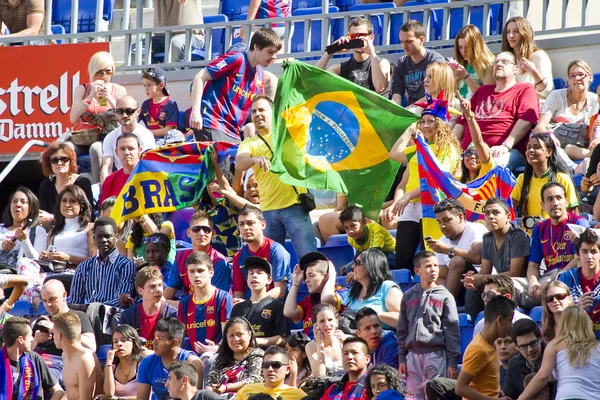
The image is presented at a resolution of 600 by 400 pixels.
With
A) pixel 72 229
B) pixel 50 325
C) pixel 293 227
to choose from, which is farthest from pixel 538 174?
pixel 72 229

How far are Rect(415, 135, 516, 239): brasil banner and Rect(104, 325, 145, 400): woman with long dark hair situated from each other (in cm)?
239

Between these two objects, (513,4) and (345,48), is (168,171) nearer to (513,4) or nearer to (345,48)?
(345,48)

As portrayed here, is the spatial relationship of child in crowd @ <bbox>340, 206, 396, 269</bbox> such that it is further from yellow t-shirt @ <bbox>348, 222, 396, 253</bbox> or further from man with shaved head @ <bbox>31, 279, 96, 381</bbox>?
man with shaved head @ <bbox>31, 279, 96, 381</bbox>

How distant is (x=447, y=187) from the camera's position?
11906 mm

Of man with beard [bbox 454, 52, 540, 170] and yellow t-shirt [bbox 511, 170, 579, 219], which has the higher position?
man with beard [bbox 454, 52, 540, 170]

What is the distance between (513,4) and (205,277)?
5.16 meters

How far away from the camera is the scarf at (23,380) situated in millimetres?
11539

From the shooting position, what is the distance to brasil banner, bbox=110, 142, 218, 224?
13391 millimetres

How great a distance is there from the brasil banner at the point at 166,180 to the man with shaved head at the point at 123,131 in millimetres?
964

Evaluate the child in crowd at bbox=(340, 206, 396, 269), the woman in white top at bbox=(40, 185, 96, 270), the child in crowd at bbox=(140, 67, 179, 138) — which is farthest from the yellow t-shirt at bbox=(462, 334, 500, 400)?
the child in crowd at bbox=(140, 67, 179, 138)

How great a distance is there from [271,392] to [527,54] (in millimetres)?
4675

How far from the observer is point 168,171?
534 inches

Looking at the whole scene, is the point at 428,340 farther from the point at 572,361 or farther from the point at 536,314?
the point at 572,361

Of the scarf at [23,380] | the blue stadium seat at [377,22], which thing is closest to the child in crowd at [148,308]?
the scarf at [23,380]
